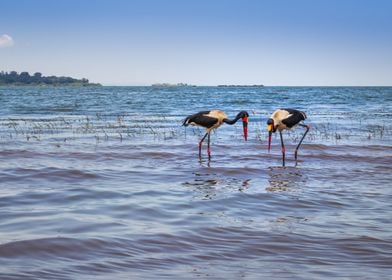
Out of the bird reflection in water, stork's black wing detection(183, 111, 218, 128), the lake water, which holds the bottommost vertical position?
the bird reflection in water

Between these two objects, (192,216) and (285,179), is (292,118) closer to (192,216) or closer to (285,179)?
(285,179)

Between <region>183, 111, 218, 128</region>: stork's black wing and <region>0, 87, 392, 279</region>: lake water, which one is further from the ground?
<region>183, 111, 218, 128</region>: stork's black wing

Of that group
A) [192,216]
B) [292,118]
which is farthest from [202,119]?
[192,216]

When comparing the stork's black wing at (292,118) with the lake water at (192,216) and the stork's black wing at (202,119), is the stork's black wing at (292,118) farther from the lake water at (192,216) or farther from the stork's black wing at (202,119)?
the stork's black wing at (202,119)

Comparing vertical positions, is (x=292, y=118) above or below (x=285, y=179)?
above

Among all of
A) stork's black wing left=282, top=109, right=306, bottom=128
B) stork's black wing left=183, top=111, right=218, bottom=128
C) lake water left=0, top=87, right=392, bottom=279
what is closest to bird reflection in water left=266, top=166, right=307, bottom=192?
lake water left=0, top=87, right=392, bottom=279

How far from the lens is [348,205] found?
7.51 metres

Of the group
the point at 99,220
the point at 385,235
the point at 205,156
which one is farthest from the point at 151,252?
the point at 205,156

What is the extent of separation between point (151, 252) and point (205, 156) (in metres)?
8.84

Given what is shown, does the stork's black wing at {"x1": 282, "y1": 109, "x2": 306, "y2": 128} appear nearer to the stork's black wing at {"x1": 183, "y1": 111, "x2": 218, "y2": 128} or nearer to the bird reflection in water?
the stork's black wing at {"x1": 183, "y1": 111, "x2": 218, "y2": 128}

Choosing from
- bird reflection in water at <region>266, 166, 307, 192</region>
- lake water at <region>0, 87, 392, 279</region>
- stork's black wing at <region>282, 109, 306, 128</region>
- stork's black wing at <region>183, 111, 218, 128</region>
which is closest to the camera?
lake water at <region>0, 87, 392, 279</region>

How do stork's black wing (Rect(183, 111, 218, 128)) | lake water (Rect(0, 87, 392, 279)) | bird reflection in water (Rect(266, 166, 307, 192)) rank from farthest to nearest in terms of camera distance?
stork's black wing (Rect(183, 111, 218, 128)) < bird reflection in water (Rect(266, 166, 307, 192)) < lake water (Rect(0, 87, 392, 279))

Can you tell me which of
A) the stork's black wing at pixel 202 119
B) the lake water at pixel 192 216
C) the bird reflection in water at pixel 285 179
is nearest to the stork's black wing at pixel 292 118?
the lake water at pixel 192 216

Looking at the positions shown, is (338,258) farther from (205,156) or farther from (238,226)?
(205,156)
